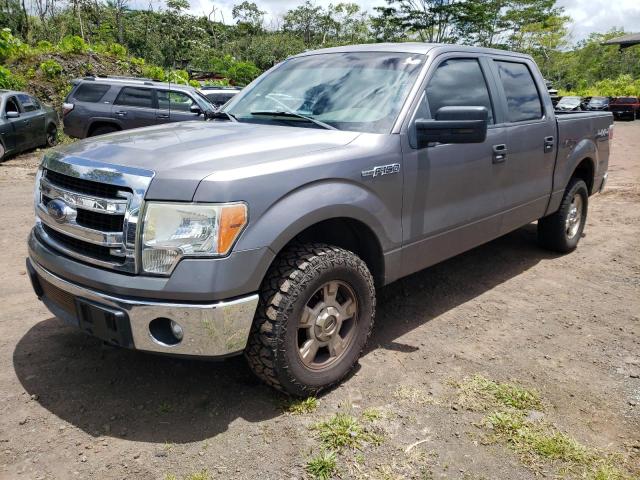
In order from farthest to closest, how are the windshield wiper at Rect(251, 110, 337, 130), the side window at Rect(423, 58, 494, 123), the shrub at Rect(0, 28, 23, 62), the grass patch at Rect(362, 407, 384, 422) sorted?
the shrub at Rect(0, 28, 23, 62) < the side window at Rect(423, 58, 494, 123) < the windshield wiper at Rect(251, 110, 337, 130) < the grass patch at Rect(362, 407, 384, 422)

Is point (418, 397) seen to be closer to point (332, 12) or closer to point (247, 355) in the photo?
point (247, 355)

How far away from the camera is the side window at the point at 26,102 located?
40.8ft

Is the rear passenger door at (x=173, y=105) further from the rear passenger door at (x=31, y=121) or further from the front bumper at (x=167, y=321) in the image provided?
the front bumper at (x=167, y=321)

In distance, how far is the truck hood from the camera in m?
2.49

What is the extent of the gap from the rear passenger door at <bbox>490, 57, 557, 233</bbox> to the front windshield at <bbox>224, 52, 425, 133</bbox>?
1134 millimetres

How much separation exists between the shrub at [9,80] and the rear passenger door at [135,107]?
19.6 ft

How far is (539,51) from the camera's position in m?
54.4

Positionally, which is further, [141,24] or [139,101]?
[141,24]

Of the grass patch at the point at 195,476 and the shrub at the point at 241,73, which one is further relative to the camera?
the shrub at the point at 241,73

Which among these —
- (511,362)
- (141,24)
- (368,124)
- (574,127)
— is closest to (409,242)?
(368,124)

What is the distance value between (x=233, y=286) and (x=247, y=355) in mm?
464

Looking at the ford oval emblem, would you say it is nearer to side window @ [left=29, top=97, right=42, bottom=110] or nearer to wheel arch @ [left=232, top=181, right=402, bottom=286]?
wheel arch @ [left=232, top=181, right=402, bottom=286]

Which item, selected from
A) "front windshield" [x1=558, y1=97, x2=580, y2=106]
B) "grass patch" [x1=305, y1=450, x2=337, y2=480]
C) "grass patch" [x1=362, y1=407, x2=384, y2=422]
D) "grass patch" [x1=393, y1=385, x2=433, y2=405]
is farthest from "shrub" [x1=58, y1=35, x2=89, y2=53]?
"front windshield" [x1=558, y1=97, x2=580, y2=106]

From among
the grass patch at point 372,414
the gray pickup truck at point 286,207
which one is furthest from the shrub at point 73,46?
the grass patch at point 372,414
